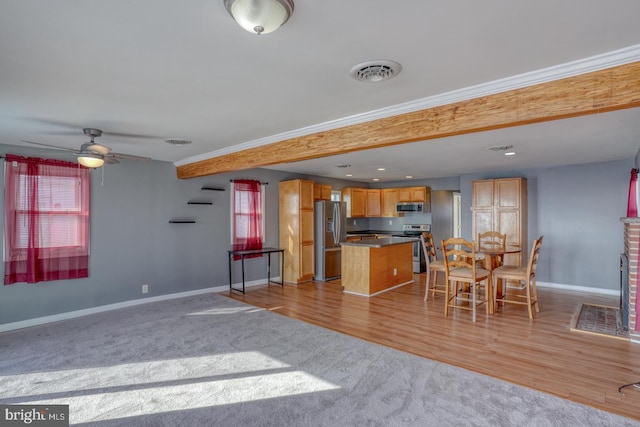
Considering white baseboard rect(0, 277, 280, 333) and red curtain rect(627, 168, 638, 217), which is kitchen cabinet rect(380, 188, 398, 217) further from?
red curtain rect(627, 168, 638, 217)

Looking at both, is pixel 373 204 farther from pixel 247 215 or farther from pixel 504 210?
pixel 247 215

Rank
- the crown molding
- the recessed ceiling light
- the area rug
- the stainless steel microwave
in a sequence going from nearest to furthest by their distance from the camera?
the crown molding
the area rug
the recessed ceiling light
the stainless steel microwave

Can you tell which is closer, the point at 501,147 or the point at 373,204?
the point at 501,147

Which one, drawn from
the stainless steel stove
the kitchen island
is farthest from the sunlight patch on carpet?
the stainless steel stove

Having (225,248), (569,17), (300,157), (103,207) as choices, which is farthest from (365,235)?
(569,17)

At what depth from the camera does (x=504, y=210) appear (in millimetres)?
6465

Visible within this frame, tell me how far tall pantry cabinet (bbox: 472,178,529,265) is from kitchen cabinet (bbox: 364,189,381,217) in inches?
104

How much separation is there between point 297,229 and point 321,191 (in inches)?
44.3

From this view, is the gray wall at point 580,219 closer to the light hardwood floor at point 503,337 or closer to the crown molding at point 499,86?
the light hardwood floor at point 503,337

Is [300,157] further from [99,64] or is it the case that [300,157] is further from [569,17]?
[569,17]

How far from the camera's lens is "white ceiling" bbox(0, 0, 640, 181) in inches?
63.3

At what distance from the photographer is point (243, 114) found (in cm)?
320

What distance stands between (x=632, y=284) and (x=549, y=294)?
2.30m

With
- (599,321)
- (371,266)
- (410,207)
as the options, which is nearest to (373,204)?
(410,207)
